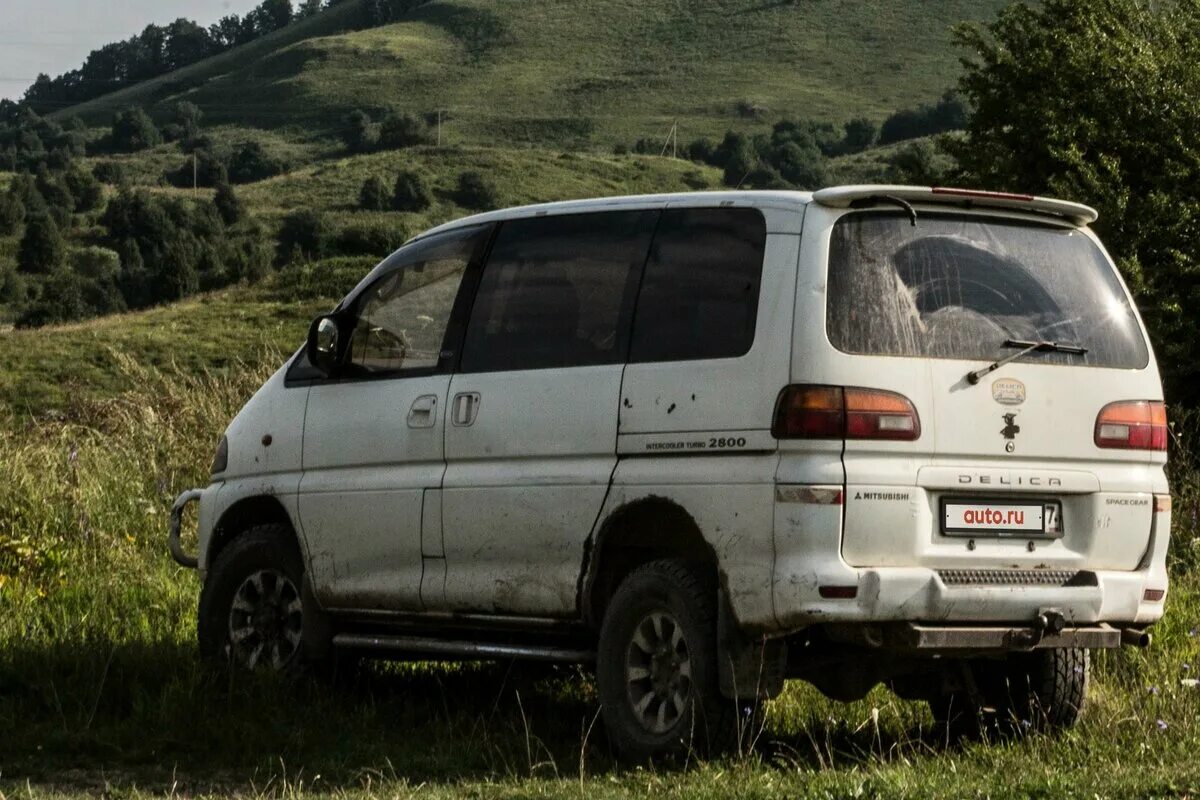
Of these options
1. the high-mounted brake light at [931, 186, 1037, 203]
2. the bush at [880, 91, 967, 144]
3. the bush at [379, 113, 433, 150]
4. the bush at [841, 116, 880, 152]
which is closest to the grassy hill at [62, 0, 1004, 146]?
the bush at [379, 113, 433, 150]

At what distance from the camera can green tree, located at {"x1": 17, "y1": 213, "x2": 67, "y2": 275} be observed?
121 metres

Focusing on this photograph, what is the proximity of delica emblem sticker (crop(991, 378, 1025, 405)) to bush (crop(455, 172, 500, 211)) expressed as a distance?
116035 millimetres

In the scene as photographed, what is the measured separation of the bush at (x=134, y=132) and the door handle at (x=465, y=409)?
7406 inches

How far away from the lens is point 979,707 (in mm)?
6660

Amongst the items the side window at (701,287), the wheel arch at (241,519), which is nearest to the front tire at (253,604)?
the wheel arch at (241,519)

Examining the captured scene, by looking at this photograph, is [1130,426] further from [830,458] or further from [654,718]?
[654,718]

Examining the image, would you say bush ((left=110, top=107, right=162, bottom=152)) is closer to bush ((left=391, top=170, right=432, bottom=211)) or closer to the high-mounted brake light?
bush ((left=391, top=170, right=432, bottom=211))

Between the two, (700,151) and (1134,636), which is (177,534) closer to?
(1134,636)

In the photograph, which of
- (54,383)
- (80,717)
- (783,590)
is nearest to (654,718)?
(783,590)

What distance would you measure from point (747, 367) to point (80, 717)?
3.09 metres

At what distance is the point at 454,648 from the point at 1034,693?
2.16 m

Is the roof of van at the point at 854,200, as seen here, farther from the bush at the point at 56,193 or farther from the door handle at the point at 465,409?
the bush at the point at 56,193

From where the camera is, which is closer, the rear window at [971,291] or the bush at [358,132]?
the rear window at [971,291]

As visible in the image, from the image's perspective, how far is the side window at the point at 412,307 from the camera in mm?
7348
